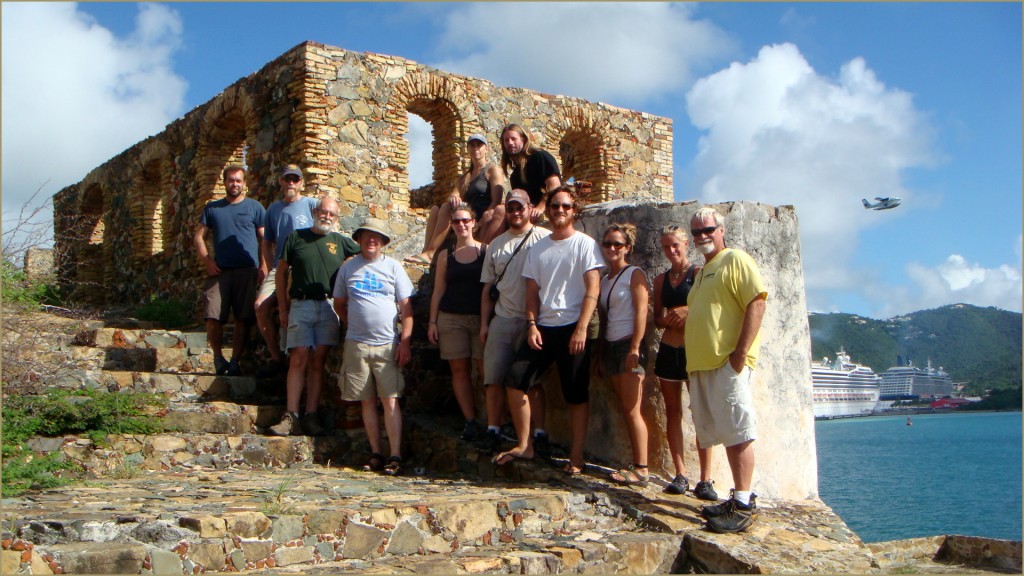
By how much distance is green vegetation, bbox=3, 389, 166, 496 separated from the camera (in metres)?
5.22

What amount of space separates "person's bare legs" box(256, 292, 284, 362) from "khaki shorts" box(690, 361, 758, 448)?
4077 mm

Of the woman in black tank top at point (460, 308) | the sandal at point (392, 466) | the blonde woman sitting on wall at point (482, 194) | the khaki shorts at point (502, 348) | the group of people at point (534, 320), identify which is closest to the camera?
the group of people at point (534, 320)

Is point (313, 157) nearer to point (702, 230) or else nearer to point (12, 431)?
point (12, 431)

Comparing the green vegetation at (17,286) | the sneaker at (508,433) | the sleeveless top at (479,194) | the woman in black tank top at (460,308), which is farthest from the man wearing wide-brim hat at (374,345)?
the green vegetation at (17,286)

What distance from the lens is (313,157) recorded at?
35.4 ft

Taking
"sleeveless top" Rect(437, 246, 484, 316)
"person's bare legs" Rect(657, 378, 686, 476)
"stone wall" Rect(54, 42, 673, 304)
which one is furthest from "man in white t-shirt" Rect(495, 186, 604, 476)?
"stone wall" Rect(54, 42, 673, 304)

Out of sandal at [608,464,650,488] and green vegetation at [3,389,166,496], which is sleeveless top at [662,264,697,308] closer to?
sandal at [608,464,650,488]

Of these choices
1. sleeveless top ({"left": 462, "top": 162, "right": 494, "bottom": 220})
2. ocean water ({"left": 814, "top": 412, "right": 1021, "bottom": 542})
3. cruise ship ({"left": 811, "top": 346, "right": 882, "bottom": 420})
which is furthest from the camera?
cruise ship ({"left": 811, "top": 346, "right": 882, "bottom": 420})

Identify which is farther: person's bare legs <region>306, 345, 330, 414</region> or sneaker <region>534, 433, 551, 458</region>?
person's bare legs <region>306, 345, 330, 414</region>

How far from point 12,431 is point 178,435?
1.08 meters

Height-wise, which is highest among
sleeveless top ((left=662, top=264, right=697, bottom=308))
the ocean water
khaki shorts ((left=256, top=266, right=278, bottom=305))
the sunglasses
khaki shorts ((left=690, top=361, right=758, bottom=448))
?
the sunglasses

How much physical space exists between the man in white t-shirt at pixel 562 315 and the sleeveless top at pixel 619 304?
15 cm

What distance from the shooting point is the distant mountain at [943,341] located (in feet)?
313

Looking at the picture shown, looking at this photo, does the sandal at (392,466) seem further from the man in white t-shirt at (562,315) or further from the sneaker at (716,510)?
the sneaker at (716,510)
